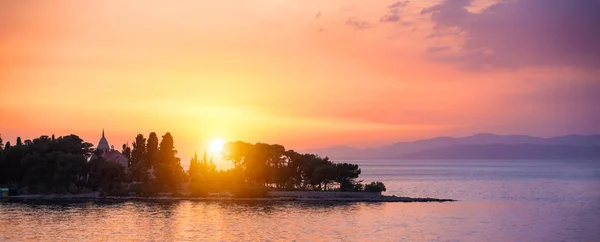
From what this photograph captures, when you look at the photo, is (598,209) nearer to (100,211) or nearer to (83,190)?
(100,211)

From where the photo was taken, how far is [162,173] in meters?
143

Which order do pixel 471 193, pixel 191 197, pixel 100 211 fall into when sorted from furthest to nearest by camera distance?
1. pixel 471 193
2. pixel 191 197
3. pixel 100 211

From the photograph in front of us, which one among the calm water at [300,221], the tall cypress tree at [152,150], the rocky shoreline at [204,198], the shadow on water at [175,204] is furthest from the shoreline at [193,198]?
the tall cypress tree at [152,150]

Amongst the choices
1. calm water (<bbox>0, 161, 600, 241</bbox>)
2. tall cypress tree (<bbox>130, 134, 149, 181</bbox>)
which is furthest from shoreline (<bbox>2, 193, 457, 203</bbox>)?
tall cypress tree (<bbox>130, 134, 149, 181</bbox>)

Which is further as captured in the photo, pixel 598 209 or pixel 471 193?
pixel 471 193

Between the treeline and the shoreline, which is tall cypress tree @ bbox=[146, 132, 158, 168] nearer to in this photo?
the treeline

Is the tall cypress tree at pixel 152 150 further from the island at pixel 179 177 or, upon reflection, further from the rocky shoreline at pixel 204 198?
the rocky shoreline at pixel 204 198

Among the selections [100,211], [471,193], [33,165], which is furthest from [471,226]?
[33,165]

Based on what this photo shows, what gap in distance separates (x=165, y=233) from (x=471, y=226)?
4377cm

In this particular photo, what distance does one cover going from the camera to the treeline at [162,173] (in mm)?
142375

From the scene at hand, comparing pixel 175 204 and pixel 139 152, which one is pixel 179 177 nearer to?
pixel 175 204

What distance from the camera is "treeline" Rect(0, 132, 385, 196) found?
14238cm

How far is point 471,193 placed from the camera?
566ft

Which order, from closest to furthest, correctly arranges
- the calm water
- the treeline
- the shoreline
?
1. the calm water
2. the shoreline
3. the treeline
